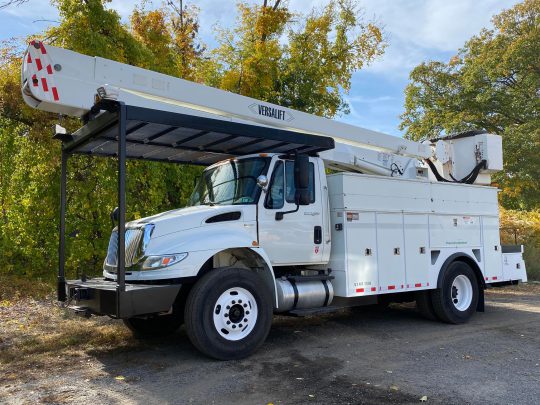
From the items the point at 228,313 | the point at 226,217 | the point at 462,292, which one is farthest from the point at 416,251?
the point at 228,313

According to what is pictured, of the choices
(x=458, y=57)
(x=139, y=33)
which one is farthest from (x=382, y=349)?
(x=458, y=57)

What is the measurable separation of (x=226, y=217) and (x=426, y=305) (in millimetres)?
4134

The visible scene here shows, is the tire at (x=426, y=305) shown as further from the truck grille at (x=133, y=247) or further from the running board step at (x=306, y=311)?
the truck grille at (x=133, y=247)

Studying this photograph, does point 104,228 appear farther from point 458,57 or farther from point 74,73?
point 458,57

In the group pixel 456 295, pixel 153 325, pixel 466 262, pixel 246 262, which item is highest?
pixel 246 262

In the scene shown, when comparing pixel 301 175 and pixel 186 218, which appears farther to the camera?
pixel 301 175

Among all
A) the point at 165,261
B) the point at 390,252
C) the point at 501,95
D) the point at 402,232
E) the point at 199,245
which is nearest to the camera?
the point at 165,261

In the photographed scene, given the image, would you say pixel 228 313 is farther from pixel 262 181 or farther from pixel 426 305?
pixel 426 305

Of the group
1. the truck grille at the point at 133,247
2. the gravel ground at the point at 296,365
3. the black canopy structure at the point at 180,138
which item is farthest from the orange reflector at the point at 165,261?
the black canopy structure at the point at 180,138

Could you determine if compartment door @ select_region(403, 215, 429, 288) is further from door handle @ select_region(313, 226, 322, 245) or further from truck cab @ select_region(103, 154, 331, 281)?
door handle @ select_region(313, 226, 322, 245)

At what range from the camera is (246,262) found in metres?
6.75

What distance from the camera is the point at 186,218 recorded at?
618 cm

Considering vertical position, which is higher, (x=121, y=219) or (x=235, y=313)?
(x=121, y=219)

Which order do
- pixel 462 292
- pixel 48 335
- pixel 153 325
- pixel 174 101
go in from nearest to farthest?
pixel 174 101 < pixel 153 325 < pixel 48 335 < pixel 462 292
